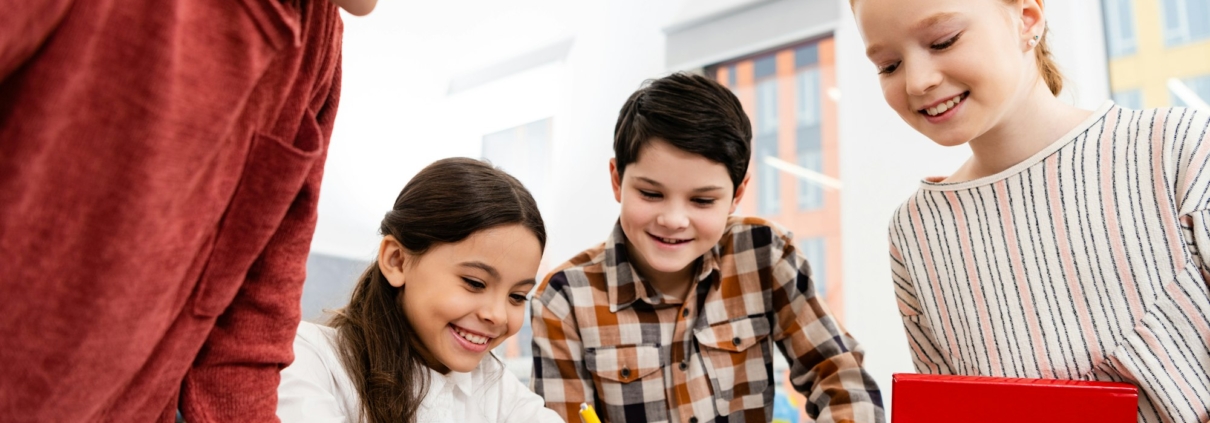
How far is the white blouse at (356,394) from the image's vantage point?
77 cm

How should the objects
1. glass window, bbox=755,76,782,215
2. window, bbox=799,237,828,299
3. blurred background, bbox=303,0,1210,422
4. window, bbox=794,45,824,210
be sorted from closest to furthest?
blurred background, bbox=303,0,1210,422
window, bbox=799,237,828,299
window, bbox=794,45,824,210
glass window, bbox=755,76,782,215

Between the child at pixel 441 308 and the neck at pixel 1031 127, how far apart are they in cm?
54

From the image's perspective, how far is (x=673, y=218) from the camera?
Answer: 107 centimetres

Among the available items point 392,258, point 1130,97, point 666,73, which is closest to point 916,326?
point 392,258

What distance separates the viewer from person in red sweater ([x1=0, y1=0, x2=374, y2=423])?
39 centimetres

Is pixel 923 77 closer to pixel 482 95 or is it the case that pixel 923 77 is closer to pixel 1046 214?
pixel 1046 214

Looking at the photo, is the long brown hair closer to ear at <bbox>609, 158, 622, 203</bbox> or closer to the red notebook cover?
ear at <bbox>609, 158, 622, 203</bbox>

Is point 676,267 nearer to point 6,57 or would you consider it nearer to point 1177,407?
point 1177,407

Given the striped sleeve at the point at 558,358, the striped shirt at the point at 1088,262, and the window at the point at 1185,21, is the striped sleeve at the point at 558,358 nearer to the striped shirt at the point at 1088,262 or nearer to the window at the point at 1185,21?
the striped shirt at the point at 1088,262

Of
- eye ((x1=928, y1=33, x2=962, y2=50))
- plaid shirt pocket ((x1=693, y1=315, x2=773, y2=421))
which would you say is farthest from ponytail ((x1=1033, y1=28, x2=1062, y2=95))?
plaid shirt pocket ((x1=693, y1=315, x2=773, y2=421))

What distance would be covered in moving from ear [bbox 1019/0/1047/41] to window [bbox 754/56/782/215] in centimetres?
200

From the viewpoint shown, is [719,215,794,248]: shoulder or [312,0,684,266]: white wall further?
[312,0,684,266]: white wall

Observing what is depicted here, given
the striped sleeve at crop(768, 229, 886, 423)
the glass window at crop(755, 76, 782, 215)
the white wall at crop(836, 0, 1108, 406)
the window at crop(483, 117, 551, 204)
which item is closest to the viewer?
the striped sleeve at crop(768, 229, 886, 423)

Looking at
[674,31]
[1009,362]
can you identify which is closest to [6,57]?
[1009,362]
